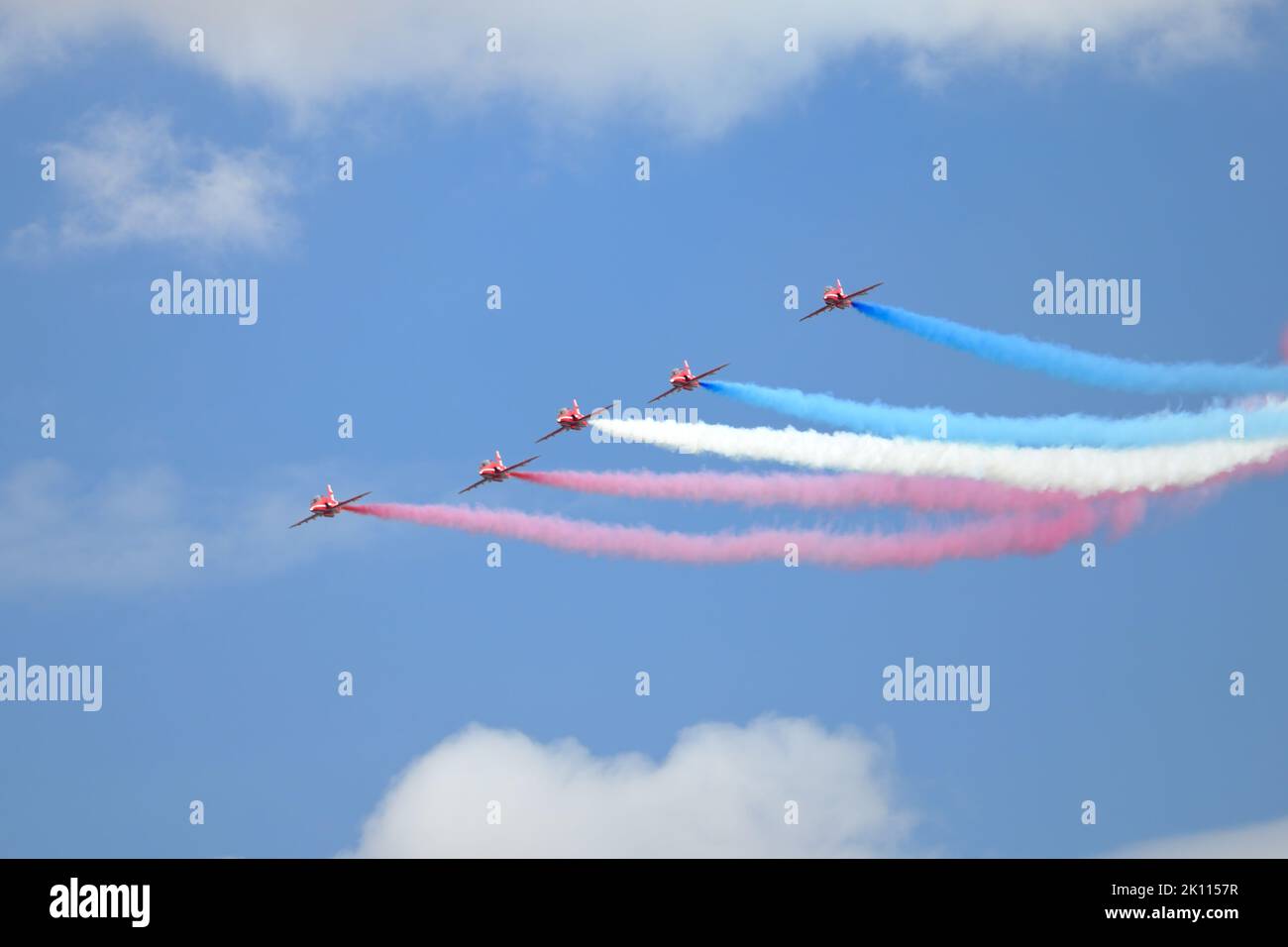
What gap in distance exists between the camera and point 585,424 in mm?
140000

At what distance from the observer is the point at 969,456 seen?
443 ft

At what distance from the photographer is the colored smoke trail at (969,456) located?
129 meters

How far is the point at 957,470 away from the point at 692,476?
504 inches

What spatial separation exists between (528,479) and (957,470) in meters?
18.9

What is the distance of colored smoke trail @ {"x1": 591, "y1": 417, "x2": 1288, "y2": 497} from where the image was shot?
12862 centimetres
